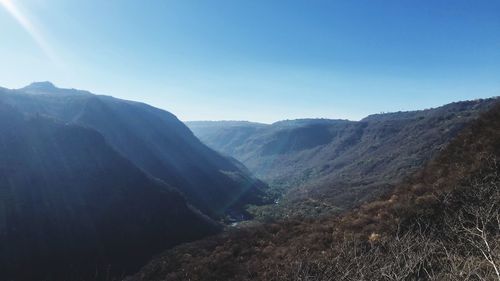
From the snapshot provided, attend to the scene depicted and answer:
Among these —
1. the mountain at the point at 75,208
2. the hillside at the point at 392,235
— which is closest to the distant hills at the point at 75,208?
the mountain at the point at 75,208

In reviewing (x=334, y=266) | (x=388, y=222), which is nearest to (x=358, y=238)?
(x=388, y=222)

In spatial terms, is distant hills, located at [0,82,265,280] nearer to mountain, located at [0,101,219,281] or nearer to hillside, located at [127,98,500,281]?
mountain, located at [0,101,219,281]

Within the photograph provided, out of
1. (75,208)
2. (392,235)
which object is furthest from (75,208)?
(392,235)

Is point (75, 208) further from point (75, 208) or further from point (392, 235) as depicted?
point (392, 235)

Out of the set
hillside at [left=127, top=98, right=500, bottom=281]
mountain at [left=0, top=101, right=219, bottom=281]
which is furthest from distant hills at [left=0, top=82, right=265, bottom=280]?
hillside at [left=127, top=98, right=500, bottom=281]

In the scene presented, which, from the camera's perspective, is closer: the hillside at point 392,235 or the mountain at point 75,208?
the hillside at point 392,235

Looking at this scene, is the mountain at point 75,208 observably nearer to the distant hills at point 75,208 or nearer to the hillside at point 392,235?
the distant hills at point 75,208

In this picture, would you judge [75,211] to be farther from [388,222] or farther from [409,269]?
[409,269]
